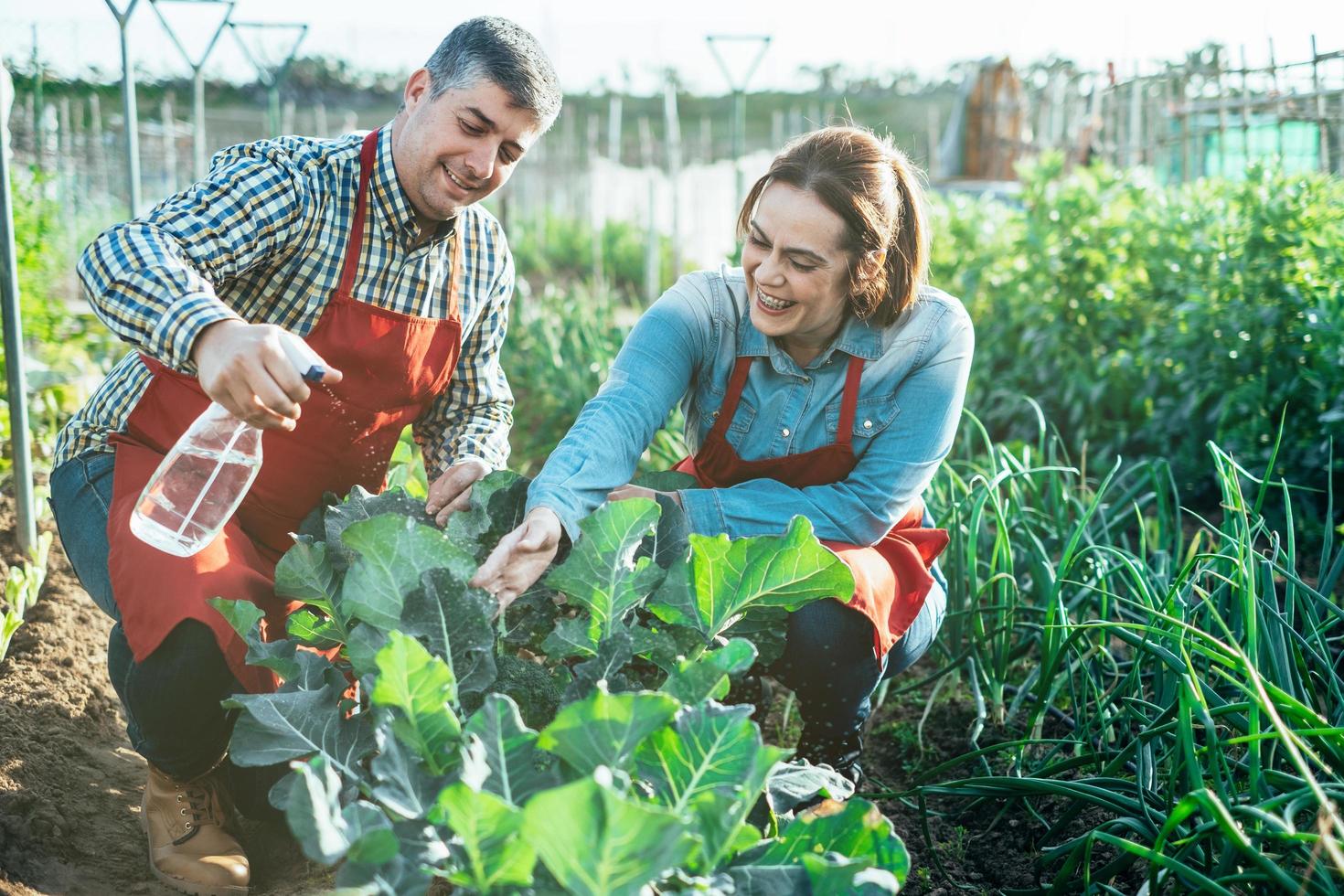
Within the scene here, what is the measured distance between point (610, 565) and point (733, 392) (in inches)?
25.6

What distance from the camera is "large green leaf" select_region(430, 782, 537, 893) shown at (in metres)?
0.94

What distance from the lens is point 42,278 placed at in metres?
4.96

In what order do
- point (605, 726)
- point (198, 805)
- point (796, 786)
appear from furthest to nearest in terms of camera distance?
1. point (198, 805)
2. point (796, 786)
3. point (605, 726)

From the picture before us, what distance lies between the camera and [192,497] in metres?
1.80

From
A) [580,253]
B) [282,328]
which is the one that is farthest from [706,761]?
[580,253]

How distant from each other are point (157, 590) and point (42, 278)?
4068mm

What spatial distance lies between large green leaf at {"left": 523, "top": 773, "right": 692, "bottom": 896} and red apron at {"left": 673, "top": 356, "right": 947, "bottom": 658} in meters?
0.84

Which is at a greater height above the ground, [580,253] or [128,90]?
[128,90]

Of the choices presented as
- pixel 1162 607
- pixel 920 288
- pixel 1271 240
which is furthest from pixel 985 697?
pixel 1271 240

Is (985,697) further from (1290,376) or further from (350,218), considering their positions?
(1290,376)

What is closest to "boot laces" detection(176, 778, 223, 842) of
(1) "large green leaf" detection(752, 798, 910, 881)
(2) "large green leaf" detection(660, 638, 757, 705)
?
(2) "large green leaf" detection(660, 638, 757, 705)

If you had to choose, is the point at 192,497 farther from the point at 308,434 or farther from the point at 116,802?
the point at 116,802

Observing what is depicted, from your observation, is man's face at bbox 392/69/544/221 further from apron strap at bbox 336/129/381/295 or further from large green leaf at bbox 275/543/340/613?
large green leaf at bbox 275/543/340/613

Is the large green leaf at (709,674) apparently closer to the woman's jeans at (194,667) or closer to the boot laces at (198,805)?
the woman's jeans at (194,667)
